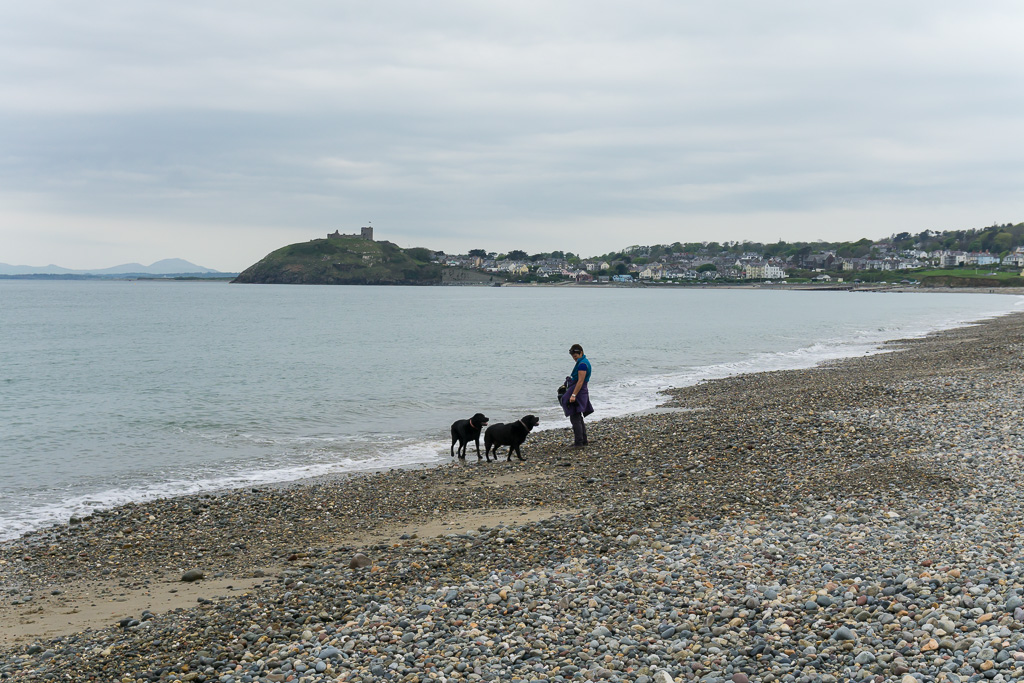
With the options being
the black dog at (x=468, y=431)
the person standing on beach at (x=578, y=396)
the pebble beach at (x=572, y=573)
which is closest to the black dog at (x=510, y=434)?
the black dog at (x=468, y=431)

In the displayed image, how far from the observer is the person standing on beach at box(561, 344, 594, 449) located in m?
15.3

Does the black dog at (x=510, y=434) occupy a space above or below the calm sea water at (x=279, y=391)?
above

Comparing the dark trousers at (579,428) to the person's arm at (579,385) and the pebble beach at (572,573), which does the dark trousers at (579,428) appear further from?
the pebble beach at (572,573)

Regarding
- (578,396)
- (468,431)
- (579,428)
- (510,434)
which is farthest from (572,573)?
(468,431)

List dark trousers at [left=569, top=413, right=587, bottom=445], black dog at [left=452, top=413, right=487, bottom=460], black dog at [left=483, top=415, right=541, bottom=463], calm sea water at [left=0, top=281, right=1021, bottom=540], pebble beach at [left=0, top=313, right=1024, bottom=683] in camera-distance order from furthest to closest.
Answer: calm sea water at [left=0, top=281, right=1021, bottom=540], dark trousers at [left=569, top=413, right=587, bottom=445], black dog at [left=452, top=413, right=487, bottom=460], black dog at [left=483, top=415, right=541, bottom=463], pebble beach at [left=0, top=313, right=1024, bottom=683]

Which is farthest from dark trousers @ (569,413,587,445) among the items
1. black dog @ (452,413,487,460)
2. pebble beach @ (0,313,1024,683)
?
black dog @ (452,413,487,460)

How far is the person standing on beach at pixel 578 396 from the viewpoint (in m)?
15.3

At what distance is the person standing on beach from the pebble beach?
1.02 meters

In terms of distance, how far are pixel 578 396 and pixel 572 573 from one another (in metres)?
7.53

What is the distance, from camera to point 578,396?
1555cm

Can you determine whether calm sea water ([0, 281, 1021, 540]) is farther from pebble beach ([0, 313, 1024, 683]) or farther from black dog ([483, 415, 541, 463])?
pebble beach ([0, 313, 1024, 683])

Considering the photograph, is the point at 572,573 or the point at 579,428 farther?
the point at 579,428

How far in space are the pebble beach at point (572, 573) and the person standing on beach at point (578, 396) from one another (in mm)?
1023

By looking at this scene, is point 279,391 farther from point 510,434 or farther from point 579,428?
point 579,428
